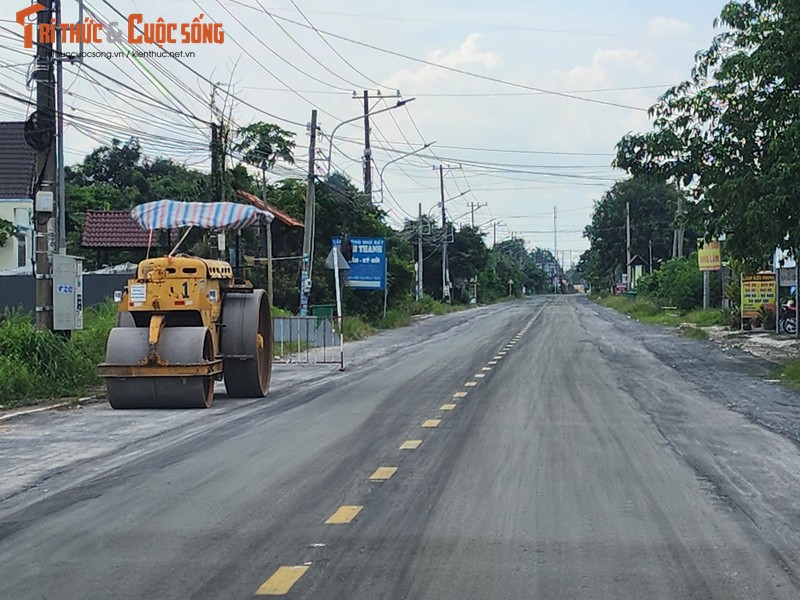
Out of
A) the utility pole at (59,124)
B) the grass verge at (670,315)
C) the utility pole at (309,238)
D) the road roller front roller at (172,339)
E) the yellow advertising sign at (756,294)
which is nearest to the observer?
the road roller front roller at (172,339)

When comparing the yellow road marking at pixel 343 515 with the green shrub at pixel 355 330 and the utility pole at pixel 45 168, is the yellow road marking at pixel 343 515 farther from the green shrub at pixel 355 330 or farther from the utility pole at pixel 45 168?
the green shrub at pixel 355 330

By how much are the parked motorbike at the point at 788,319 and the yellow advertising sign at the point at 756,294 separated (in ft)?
6.68

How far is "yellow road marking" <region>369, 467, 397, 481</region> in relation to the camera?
9.35 meters

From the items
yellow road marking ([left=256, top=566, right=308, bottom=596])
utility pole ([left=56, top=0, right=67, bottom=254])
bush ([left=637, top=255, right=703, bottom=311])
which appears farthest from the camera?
bush ([left=637, top=255, right=703, bottom=311])

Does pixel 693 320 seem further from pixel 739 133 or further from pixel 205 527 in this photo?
pixel 205 527

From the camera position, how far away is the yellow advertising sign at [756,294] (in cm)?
3500

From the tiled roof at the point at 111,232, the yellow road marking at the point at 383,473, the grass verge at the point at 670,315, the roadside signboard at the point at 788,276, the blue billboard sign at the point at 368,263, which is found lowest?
the yellow road marking at the point at 383,473

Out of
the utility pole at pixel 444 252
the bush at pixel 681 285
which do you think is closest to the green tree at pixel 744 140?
the bush at pixel 681 285

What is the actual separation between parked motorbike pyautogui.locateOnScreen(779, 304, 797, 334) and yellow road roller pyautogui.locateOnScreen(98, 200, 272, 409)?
21.1 meters

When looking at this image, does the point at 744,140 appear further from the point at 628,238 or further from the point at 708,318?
the point at 628,238

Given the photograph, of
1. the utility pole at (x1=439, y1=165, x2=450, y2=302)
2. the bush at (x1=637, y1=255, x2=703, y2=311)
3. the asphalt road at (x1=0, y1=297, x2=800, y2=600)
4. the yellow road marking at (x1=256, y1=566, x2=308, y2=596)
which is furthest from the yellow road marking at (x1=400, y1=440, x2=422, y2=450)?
the utility pole at (x1=439, y1=165, x2=450, y2=302)

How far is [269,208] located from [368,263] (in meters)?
4.63

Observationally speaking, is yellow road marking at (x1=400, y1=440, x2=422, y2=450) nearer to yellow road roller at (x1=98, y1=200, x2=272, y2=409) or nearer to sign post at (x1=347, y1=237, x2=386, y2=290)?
→ yellow road roller at (x1=98, y1=200, x2=272, y2=409)

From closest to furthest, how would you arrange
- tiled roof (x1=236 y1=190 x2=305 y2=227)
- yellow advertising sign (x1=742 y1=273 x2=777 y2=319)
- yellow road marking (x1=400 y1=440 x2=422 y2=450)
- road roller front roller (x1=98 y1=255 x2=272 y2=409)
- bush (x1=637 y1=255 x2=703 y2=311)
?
1. yellow road marking (x1=400 y1=440 x2=422 y2=450)
2. road roller front roller (x1=98 y1=255 x2=272 y2=409)
3. yellow advertising sign (x1=742 y1=273 x2=777 y2=319)
4. tiled roof (x1=236 y1=190 x2=305 y2=227)
5. bush (x1=637 y1=255 x2=703 y2=311)
